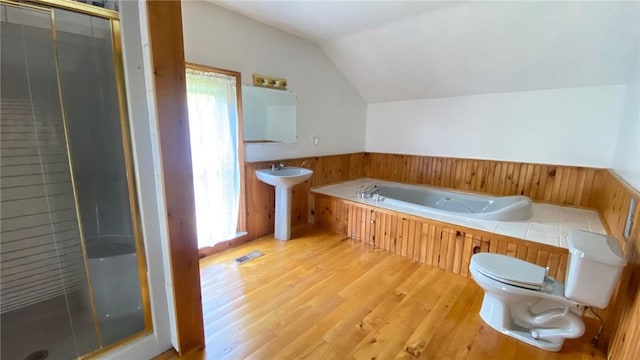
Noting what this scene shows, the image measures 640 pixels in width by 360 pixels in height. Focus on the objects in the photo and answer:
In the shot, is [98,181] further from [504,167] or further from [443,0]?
[504,167]

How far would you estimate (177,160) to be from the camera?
4.72 feet

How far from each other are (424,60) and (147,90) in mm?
3017

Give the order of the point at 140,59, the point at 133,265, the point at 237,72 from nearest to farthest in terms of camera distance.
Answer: the point at 140,59, the point at 133,265, the point at 237,72

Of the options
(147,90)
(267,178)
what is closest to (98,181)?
(147,90)

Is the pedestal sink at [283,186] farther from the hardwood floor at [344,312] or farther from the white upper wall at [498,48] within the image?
the white upper wall at [498,48]

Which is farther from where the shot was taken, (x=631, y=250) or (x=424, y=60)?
(x=424, y=60)

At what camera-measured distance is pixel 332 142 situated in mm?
4191

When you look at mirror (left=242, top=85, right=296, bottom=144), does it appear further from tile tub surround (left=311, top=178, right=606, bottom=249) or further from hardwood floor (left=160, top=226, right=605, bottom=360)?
hardwood floor (left=160, top=226, right=605, bottom=360)

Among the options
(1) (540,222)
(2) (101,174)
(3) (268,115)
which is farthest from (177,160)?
→ (1) (540,222)

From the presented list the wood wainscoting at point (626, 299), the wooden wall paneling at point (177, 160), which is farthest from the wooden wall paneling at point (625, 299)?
the wooden wall paneling at point (177, 160)

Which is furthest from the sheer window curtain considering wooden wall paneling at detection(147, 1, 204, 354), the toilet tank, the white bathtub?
the toilet tank

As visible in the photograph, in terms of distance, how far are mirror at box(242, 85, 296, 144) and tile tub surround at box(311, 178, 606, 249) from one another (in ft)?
4.03

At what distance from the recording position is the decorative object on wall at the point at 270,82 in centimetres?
309

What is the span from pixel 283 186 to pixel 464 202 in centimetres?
234
